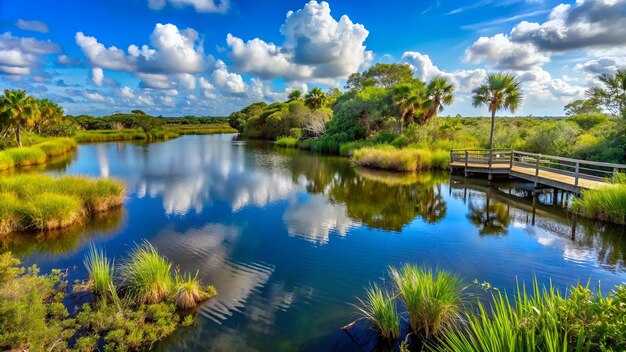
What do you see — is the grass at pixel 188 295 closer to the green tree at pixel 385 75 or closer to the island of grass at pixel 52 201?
the island of grass at pixel 52 201

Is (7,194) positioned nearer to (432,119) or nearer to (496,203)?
(496,203)

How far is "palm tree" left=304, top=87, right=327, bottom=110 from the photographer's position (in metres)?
55.0

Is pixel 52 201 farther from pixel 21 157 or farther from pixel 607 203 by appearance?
pixel 21 157

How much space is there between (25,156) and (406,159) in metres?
30.2

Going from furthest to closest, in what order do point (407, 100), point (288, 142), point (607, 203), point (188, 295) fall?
point (288, 142) < point (407, 100) < point (607, 203) < point (188, 295)

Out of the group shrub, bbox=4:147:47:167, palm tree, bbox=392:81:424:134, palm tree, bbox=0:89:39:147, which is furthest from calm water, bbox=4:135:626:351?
palm tree, bbox=0:89:39:147

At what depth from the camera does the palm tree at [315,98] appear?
180 feet

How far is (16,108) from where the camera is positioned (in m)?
30.5

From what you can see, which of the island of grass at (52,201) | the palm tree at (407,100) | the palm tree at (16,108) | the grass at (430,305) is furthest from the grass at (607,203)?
the palm tree at (16,108)

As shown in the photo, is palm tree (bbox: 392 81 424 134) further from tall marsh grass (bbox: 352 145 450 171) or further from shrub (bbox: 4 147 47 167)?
shrub (bbox: 4 147 47 167)

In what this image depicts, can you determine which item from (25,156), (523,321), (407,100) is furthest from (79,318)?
(407,100)

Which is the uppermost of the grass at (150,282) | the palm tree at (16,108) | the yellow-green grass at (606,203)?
the palm tree at (16,108)

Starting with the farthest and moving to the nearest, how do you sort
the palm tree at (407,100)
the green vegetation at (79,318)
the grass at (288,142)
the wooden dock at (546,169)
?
the grass at (288,142)
the palm tree at (407,100)
the wooden dock at (546,169)
the green vegetation at (79,318)

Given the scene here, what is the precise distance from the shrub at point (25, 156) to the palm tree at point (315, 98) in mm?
36179
